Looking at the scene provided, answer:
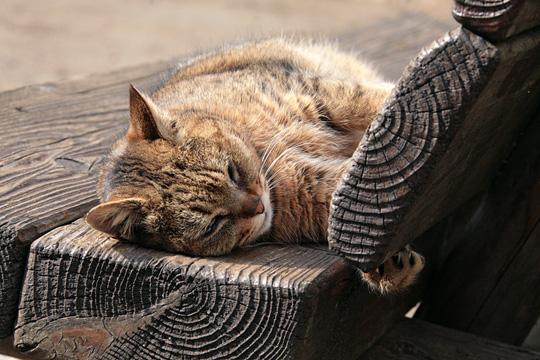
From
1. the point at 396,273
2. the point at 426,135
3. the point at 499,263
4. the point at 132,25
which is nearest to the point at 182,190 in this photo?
the point at 396,273

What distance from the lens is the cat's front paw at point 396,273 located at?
8.16 feet

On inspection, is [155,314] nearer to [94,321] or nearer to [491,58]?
[94,321]

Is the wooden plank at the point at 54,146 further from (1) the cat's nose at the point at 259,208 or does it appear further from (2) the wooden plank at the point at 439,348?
(2) the wooden plank at the point at 439,348

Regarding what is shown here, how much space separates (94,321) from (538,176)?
1.56 m

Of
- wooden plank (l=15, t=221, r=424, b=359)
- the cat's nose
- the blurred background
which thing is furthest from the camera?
the blurred background

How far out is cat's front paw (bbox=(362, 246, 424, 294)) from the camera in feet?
8.16

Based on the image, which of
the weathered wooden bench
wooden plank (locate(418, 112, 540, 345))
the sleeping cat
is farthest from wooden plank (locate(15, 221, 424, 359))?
wooden plank (locate(418, 112, 540, 345))

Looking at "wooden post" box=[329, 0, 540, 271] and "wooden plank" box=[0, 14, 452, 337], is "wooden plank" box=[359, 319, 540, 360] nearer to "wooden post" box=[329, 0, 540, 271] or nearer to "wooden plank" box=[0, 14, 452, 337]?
"wooden post" box=[329, 0, 540, 271]

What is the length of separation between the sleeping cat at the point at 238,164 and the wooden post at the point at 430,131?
1.13 feet

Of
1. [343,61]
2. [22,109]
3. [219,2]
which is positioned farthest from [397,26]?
[219,2]

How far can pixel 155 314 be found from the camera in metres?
2.27

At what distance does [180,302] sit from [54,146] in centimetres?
135

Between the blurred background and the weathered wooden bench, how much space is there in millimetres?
5395

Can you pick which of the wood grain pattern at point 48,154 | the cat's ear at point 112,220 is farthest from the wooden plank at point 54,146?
the cat's ear at point 112,220
